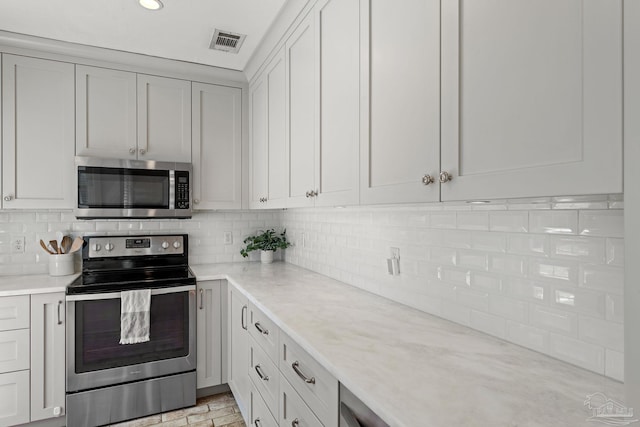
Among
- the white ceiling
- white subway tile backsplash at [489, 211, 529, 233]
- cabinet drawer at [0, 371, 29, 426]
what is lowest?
cabinet drawer at [0, 371, 29, 426]

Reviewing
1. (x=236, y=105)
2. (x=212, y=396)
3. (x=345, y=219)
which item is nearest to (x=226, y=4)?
(x=236, y=105)

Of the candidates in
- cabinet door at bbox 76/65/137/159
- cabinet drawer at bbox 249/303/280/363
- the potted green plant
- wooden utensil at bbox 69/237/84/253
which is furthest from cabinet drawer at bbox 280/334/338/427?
cabinet door at bbox 76/65/137/159

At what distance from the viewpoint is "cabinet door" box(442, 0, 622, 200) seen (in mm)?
624

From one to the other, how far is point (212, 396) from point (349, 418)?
2.08 metres

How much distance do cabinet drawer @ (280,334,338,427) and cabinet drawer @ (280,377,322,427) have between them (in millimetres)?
26

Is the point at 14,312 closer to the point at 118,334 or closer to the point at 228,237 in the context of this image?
the point at 118,334

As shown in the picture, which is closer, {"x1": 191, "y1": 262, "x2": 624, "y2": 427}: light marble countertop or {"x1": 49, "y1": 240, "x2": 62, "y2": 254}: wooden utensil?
{"x1": 191, "y1": 262, "x2": 624, "y2": 427}: light marble countertop

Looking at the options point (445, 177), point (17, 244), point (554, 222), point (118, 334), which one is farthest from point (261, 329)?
point (17, 244)

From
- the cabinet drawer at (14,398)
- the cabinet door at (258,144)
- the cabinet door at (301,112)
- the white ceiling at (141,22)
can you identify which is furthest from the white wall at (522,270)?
the cabinet drawer at (14,398)

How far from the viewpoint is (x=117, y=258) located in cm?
275

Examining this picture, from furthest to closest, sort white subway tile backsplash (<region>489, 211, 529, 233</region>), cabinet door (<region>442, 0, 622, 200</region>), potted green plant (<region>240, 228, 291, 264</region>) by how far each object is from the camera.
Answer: potted green plant (<region>240, 228, 291, 264</region>), white subway tile backsplash (<region>489, 211, 529, 233</region>), cabinet door (<region>442, 0, 622, 200</region>)

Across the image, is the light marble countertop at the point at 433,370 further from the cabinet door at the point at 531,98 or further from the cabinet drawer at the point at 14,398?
the cabinet drawer at the point at 14,398

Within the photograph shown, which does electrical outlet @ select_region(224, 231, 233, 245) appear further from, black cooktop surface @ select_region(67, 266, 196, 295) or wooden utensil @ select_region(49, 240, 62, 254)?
wooden utensil @ select_region(49, 240, 62, 254)

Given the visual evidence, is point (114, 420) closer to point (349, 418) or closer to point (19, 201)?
point (19, 201)
